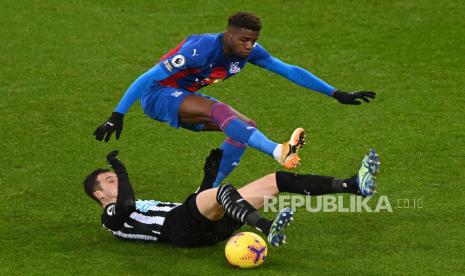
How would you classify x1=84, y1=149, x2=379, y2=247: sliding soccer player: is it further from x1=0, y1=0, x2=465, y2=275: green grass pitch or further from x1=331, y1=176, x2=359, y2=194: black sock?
x1=0, y1=0, x2=465, y2=275: green grass pitch

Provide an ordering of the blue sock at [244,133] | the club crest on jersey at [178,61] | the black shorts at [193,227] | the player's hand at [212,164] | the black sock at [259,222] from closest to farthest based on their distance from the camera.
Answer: the black sock at [259,222]
the black shorts at [193,227]
the blue sock at [244,133]
the player's hand at [212,164]
the club crest on jersey at [178,61]

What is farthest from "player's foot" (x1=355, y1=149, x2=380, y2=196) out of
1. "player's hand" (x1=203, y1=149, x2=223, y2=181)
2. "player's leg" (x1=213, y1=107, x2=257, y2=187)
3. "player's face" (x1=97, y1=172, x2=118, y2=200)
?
"player's face" (x1=97, y1=172, x2=118, y2=200)

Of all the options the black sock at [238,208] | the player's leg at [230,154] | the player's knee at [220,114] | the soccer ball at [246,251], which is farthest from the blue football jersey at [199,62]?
the soccer ball at [246,251]

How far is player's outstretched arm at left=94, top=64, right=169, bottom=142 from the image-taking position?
9.25 m

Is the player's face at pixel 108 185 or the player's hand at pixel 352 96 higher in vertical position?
the player's hand at pixel 352 96

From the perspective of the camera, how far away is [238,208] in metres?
8.57

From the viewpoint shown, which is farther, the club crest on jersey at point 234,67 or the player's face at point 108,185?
the club crest on jersey at point 234,67

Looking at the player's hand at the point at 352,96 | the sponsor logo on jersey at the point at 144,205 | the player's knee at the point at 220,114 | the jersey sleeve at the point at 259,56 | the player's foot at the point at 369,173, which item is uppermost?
the jersey sleeve at the point at 259,56

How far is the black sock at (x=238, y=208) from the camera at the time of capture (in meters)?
8.52

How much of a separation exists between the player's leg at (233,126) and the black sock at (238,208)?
2.02ft

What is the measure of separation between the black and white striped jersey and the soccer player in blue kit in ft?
2.43

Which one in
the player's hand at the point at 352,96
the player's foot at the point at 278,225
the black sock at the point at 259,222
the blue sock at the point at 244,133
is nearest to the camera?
the player's foot at the point at 278,225

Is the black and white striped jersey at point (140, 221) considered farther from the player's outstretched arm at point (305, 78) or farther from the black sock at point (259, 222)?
the player's outstretched arm at point (305, 78)

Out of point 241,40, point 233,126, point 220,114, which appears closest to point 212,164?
point 233,126
